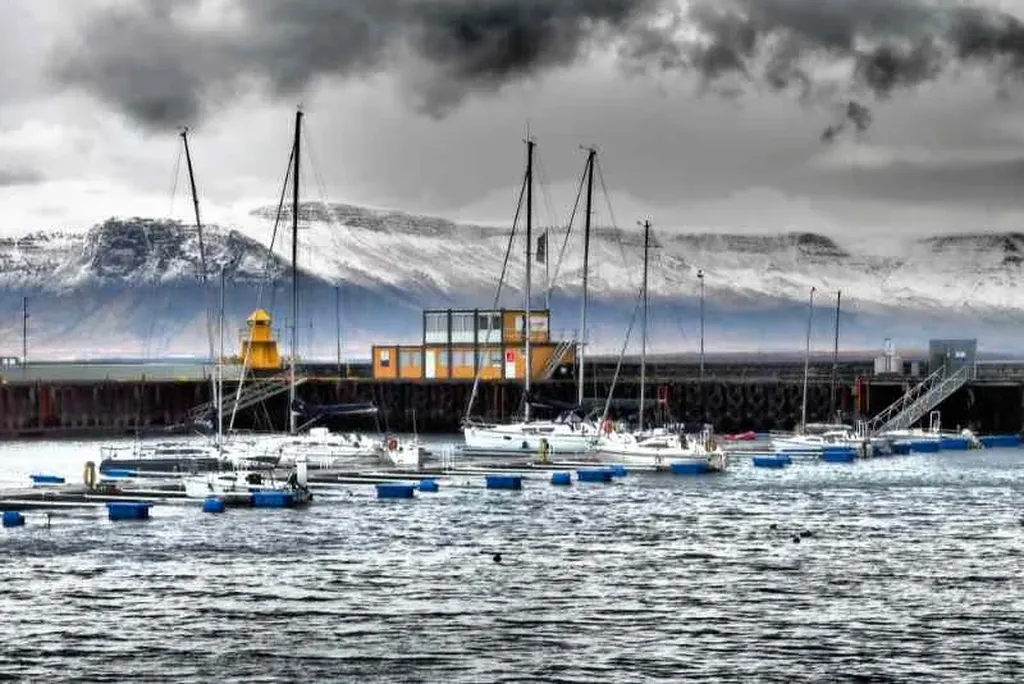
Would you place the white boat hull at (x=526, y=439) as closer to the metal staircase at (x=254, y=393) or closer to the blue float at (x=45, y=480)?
the metal staircase at (x=254, y=393)

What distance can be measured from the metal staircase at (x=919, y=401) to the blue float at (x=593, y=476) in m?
40.3

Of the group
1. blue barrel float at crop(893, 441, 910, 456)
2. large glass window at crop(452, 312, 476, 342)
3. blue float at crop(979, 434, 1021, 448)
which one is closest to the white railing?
large glass window at crop(452, 312, 476, 342)

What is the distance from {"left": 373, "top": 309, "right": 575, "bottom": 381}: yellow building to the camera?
502 feet

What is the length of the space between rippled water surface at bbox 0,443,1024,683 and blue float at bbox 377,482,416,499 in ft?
4.24

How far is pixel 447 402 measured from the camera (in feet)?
500

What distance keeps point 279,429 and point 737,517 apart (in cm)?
Result: 7129

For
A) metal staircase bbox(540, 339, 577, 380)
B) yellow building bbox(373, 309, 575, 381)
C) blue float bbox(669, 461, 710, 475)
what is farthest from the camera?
yellow building bbox(373, 309, 575, 381)

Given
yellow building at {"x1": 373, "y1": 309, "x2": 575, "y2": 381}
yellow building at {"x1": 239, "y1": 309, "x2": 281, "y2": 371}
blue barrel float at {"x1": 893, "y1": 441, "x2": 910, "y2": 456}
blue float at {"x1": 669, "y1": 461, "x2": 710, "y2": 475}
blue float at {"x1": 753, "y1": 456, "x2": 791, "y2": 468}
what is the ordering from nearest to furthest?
1. blue float at {"x1": 669, "y1": 461, "x2": 710, "y2": 475}
2. blue float at {"x1": 753, "y1": 456, "x2": 791, "y2": 468}
3. blue barrel float at {"x1": 893, "y1": 441, "x2": 910, "y2": 456}
4. yellow building at {"x1": 373, "y1": 309, "x2": 575, "y2": 381}
5. yellow building at {"x1": 239, "y1": 309, "x2": 281, "y2": 371}

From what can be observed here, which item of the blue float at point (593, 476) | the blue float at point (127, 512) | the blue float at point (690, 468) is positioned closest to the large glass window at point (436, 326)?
the blue float at point (690, 468)

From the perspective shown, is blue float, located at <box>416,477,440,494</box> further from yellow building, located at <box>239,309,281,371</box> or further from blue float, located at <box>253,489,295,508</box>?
yellow building, located at <box>239,309,281,371</box>

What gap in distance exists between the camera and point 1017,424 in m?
145

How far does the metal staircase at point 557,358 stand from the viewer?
152250 mm

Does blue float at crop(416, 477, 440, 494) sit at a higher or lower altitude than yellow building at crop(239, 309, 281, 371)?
lower

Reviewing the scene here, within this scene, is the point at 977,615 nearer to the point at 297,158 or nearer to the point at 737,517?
the point at 737,517
